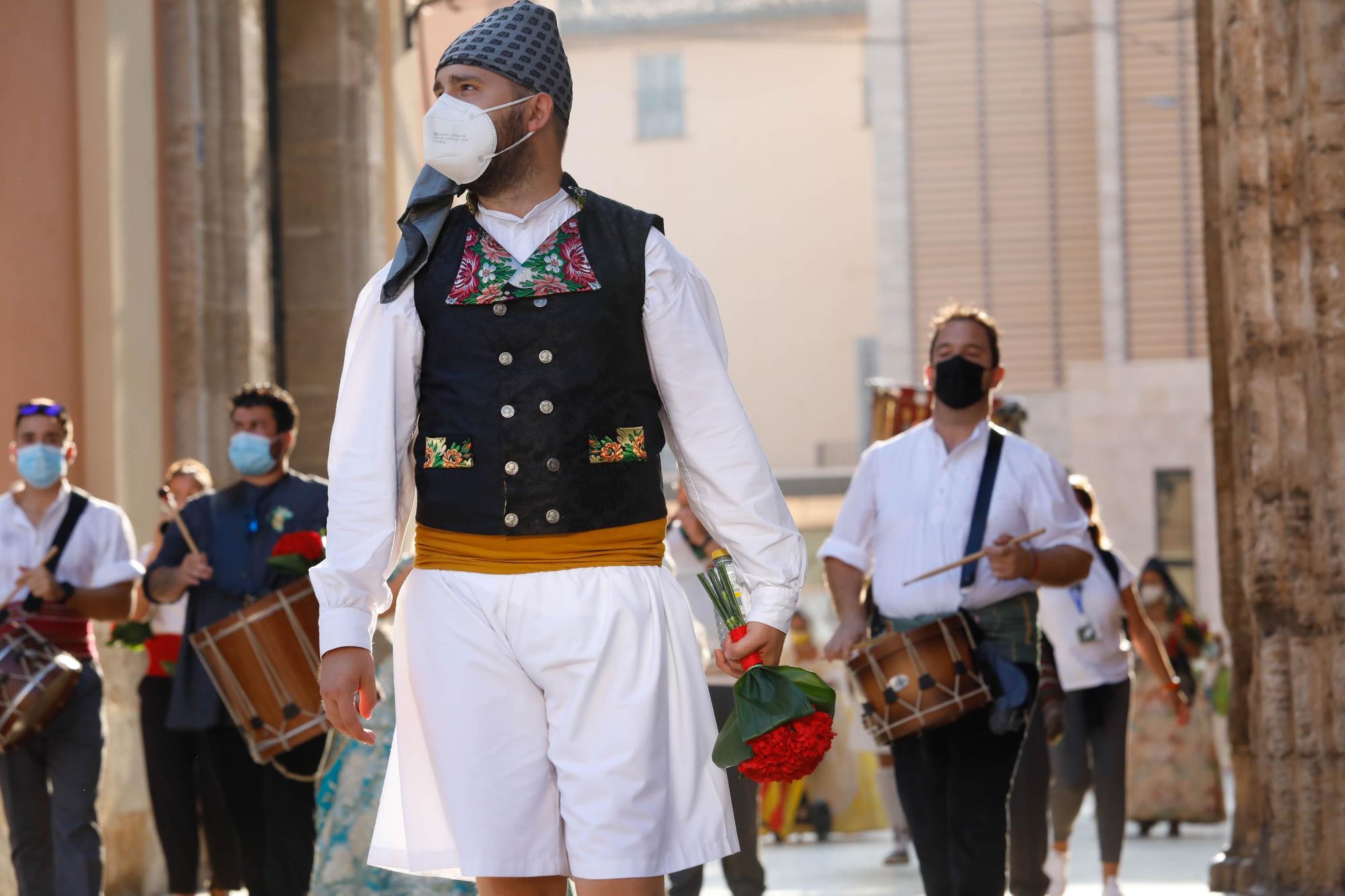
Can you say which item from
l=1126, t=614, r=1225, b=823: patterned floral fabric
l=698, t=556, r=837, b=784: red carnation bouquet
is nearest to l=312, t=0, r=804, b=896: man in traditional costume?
l=698, t=556, r=837, b=784: red carnation bouquet

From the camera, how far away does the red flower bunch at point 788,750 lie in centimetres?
355

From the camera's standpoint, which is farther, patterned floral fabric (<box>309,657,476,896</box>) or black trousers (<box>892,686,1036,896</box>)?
patterned floral fabric (<box>309,657,476,896</box>)

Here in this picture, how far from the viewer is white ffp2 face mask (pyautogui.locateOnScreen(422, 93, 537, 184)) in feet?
12.4

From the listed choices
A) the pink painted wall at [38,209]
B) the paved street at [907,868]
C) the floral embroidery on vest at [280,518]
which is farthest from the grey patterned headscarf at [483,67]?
the paved street at [907,868]

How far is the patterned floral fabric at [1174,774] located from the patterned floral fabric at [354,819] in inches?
296

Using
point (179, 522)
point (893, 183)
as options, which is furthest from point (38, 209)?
point (893, 183)

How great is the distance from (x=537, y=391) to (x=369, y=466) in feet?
1.05

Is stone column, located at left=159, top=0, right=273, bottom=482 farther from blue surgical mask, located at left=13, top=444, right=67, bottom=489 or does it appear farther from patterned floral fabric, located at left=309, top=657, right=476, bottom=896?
patterned floral fabric, located at left=309, top=657, right=476, bottom=896

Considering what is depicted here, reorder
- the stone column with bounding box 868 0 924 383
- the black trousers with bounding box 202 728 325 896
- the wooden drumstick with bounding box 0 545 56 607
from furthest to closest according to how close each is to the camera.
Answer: the stone column with bounding box 868 0 924 383 < the black trousers with bounding box 202 728 325 896 < the wooden drumstick with bounding box 0 545 56 607

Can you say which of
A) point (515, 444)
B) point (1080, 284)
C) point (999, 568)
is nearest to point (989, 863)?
point (999, 568)

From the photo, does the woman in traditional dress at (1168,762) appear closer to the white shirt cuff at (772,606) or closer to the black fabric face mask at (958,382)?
the black fabric face mask at (958,382)

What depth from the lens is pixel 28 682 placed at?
719 centimetres

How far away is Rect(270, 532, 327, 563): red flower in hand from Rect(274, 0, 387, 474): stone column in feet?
19.9

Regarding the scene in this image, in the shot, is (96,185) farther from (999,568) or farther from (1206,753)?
(1206,753)
